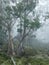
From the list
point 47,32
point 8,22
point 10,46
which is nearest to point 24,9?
point 8,22

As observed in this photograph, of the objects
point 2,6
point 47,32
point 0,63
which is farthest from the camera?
point 47,32

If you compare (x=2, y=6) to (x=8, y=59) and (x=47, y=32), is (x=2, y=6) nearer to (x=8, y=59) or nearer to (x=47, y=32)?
(x=8, y=59)

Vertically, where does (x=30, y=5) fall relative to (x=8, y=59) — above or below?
above

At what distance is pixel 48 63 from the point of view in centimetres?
1334

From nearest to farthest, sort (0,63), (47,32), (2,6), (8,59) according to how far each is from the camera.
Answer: (0,63) < (8,59) < (2,6) < (47,32)

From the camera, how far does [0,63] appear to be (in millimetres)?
13039

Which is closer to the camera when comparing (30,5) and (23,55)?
(30,5)

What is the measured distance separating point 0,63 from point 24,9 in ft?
13.7

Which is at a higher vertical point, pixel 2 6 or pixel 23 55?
pixel 2 6

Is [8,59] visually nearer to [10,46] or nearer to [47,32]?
[10,46]

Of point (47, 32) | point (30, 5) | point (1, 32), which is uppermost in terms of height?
point (30, 5)

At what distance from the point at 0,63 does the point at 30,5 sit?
465cm

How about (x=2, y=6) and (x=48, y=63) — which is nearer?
(x=48, y=63)

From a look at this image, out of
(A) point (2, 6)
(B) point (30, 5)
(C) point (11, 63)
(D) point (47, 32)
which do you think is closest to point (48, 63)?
(C) point (11, 63)
